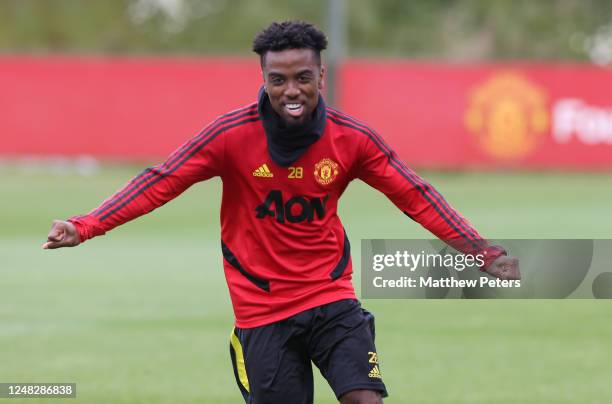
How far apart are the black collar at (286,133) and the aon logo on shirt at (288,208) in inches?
5.8

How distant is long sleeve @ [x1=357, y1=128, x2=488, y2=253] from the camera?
558 centimetres

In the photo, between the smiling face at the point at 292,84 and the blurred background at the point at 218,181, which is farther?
the blurred background at the point at 218,181

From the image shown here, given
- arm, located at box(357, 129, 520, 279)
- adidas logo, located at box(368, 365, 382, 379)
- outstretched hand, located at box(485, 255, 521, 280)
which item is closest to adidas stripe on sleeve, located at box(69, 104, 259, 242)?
arm, located at box(357, 129, 520, 279)

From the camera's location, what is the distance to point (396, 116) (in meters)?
29.1

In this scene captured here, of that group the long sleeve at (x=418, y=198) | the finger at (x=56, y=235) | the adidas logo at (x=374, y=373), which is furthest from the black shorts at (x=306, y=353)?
the finger at (x=56, y=235)

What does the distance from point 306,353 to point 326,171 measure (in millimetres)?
780

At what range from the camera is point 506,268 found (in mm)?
5562

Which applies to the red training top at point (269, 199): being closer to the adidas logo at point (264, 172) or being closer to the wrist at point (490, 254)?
the adidas logo at point (264, 172)

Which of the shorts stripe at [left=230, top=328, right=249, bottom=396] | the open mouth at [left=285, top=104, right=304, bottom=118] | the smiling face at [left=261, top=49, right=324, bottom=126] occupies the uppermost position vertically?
the smiling face at [left=261, top=49, right=324, bottom=126]

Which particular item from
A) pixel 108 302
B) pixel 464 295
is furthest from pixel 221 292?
pixel 464 295

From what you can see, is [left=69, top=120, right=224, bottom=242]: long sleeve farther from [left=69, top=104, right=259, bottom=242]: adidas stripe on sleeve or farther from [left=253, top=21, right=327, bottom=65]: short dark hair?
[left=253, top=21, right=327, bottom=65]: short dark hair

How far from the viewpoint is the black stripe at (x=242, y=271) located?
5480 mm

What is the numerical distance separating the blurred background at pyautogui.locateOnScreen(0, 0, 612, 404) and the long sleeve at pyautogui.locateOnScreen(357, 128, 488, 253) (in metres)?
2.06

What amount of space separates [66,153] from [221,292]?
18292 millimetres
